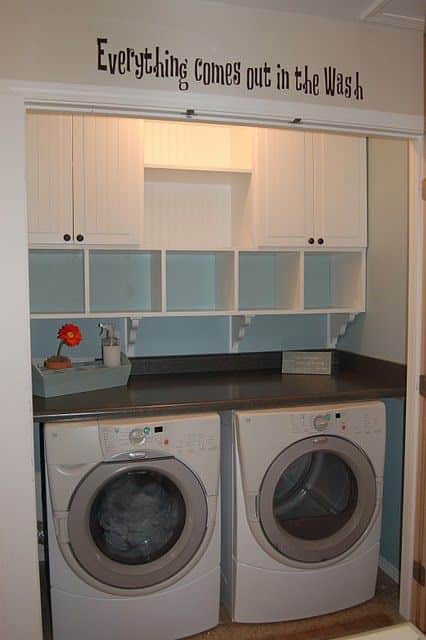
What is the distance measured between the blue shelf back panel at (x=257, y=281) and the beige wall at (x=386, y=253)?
1.70 ft

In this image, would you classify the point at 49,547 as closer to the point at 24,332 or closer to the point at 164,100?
the point at 24,332

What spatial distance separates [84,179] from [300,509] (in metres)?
1.75

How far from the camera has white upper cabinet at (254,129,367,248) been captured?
99.7 inches

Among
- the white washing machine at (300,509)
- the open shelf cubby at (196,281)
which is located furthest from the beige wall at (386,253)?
the open shelf cubby at (196,281)

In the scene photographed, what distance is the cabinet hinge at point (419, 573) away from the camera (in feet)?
6.89

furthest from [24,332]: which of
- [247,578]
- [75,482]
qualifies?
[247,578]

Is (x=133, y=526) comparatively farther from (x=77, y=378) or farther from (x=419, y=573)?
(x=419, y=573)

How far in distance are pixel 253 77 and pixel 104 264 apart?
124 cm

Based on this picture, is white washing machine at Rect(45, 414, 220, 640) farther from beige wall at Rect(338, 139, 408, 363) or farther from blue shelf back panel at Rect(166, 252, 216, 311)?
beige wall at Rect(338, 139, 408, 363)

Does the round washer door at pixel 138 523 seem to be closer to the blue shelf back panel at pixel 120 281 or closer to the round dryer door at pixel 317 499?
the round dryer door at pixel 317 499

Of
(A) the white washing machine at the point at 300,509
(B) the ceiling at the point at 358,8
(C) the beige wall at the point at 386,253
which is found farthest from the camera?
(C) the beige wall at the point at 386,253

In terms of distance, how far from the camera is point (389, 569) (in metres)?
2.49

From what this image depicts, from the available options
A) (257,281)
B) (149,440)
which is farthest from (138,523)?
(257,281)

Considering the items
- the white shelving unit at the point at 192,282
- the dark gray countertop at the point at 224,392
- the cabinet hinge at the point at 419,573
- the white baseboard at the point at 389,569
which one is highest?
the white shelving unit at the point at 192,282
